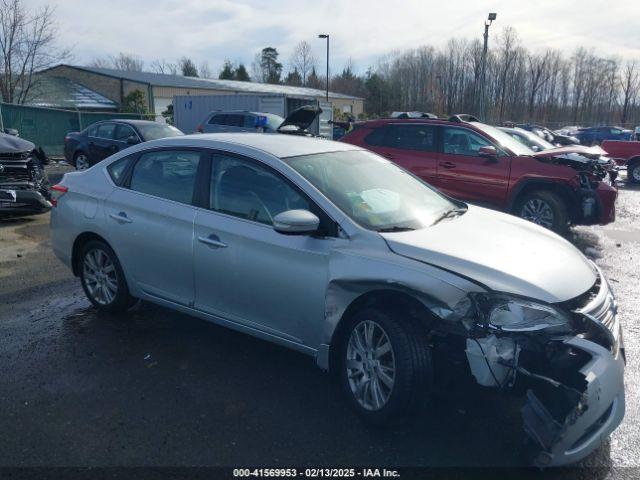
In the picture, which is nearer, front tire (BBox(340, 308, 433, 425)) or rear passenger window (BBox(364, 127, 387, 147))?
front tire (BBox(340, 308, 433, 425))

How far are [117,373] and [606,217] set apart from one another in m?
7.21

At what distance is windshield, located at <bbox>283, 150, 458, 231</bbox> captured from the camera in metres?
3.72

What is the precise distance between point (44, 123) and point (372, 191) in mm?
20564

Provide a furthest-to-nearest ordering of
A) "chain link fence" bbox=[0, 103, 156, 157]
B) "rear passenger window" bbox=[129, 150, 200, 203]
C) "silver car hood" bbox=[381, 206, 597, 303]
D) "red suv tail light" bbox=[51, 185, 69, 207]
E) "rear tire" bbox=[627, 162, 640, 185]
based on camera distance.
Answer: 1. "chain link fence" bbox=[0, 103, 156, 157]
2. "rear tire" bbox=[627, 162, 640, 185]
3. "red suv tail light" bbox=[51, 185, 69, 207]
4. "rear passenger window" bbox=[129, 150, 200, 203]
5. "silver car hood" bbox=[381, 206, 597, 303]

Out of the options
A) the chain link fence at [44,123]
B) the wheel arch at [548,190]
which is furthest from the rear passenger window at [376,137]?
the chain link fence at [44,123]

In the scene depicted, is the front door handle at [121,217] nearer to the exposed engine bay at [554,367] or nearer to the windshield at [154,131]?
the exposed engine bay at [554,367]

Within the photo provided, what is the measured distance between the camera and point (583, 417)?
2.70m

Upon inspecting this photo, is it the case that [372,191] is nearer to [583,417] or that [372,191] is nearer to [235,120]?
[583,417]

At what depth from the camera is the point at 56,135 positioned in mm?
21656

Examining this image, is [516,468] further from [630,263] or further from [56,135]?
[56,135]

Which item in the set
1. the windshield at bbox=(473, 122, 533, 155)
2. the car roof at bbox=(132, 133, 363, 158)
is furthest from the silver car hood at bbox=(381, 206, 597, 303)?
the windshield at bbox=(473, 122, 533, 155)

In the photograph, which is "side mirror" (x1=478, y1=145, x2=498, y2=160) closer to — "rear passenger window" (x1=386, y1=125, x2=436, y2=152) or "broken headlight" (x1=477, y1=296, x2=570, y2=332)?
"rear passenger window" (x1=386, y1=125, x2=436, y2=152)

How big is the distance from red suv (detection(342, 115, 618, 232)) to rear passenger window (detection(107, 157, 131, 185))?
541 centimetres

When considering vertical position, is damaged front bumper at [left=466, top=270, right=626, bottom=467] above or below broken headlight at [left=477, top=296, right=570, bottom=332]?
below
